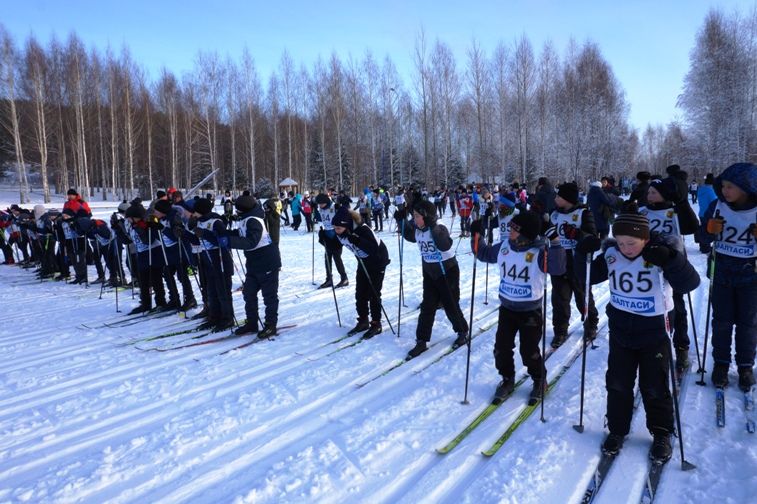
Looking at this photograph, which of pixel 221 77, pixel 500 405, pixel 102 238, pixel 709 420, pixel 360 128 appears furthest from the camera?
pixel 360 128

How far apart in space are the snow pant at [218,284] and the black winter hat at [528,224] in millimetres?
4037

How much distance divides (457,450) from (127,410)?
283 centimetres

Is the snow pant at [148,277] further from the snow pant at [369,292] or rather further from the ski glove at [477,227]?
the ski glove at [477,227]

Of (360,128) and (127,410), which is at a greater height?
(360,128)

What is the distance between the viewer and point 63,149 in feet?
105

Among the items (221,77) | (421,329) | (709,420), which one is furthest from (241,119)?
(709,420)

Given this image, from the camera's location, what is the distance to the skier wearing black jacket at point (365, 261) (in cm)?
574

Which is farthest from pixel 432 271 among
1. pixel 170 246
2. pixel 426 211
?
pixel 170 246

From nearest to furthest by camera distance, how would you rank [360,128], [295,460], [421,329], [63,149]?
[295,460]
[421,329]
[63,149]
[360,128]

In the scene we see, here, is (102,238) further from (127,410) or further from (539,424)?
(539,424)

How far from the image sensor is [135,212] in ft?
24.5

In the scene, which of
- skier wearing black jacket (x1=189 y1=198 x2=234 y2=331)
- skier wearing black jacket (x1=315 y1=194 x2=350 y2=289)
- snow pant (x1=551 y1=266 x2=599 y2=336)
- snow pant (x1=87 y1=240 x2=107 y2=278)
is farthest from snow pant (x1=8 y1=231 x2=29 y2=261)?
snow pant (x1=551 y1=266 x2=599 y2=336)

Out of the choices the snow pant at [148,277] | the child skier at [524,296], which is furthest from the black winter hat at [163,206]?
the child skier at [524,296]

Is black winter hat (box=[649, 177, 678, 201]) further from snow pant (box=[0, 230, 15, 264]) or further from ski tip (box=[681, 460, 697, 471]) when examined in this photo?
snow pant (box=[0, 230, 15, 264])
